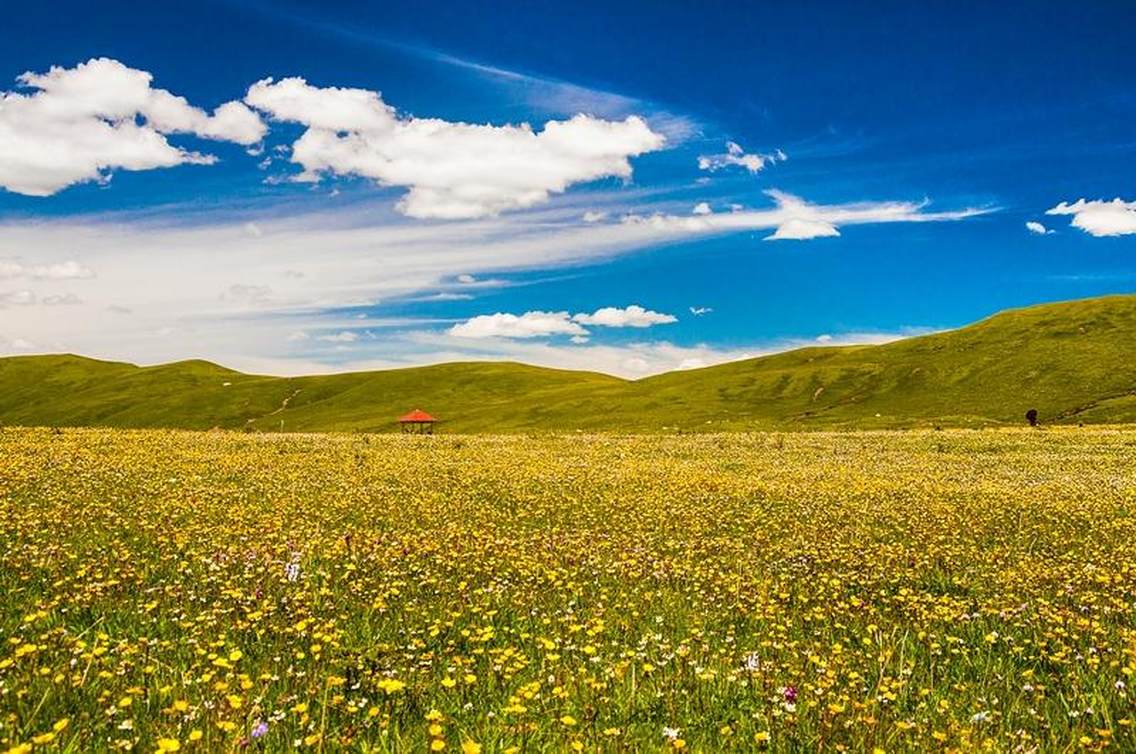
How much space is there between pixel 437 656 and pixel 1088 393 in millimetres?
159217

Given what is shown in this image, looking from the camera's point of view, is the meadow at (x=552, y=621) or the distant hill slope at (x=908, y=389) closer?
the meadow at (x=552, y=621)

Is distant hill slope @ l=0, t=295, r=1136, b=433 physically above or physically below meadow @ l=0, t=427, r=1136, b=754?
above

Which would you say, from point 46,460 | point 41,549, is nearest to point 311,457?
point 46,460

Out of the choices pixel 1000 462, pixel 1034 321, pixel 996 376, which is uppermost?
pixel 1034 321

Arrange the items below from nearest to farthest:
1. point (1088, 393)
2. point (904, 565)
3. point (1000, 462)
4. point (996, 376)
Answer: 1. point (904, 565)
2. point (1000, 462)
3. point (1088, 393)
4. point (996, 376)

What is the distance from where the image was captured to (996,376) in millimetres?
153750

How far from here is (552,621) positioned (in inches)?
357

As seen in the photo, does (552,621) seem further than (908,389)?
No

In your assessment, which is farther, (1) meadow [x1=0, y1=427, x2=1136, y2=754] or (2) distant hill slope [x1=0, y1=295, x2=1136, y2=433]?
(2) distant hill slope [x1=0, y1=295, x2=1136, y2=433]

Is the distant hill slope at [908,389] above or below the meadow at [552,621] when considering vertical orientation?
above

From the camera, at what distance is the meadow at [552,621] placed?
5973 mm

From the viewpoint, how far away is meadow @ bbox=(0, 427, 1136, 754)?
5.97 m

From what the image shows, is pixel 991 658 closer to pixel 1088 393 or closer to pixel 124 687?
pixel 124 687

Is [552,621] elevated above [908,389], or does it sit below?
below
